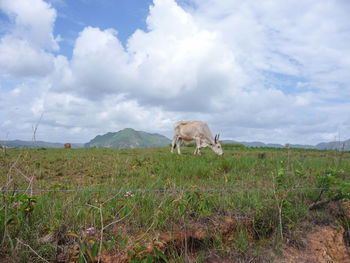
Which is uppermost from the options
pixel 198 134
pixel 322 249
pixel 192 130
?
pixel 192 130

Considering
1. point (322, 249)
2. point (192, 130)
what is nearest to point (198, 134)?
point (192, 130)

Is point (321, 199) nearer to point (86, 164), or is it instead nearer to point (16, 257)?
point (16, 257)

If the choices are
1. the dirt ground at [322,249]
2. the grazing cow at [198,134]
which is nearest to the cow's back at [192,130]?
the grazing cow at [198,134]

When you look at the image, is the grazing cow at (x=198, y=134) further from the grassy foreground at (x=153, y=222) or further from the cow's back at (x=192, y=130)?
the grassy foreground at (x=153, y=222)

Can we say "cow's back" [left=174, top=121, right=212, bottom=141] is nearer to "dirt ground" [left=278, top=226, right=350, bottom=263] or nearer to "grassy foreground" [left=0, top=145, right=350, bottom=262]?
"grassy foreground" [left=0, top=145, right=350, bottom=262]

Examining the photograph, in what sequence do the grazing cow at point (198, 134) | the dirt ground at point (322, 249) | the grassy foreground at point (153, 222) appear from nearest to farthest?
the grassy foreground at point (153, 222) → the dirt ground at point (322, 249) → the grazing cow at point (198, 134)

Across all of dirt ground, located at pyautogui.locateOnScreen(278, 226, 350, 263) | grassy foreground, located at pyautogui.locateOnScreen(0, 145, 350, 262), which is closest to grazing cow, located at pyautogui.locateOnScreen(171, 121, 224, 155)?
grassy foreground, located at pyautogui.locateOnScreen(0, 145, 350, 262)

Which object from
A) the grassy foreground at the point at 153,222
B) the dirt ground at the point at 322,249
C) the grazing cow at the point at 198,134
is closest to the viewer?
the grassy foreground at the point at 153,222

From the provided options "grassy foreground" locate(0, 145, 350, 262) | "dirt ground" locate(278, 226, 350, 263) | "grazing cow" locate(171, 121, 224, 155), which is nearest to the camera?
"grassy foreground" locate(0, 145, 350, 262)

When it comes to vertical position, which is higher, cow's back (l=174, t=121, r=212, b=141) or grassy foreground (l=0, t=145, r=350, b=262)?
cow's back (l=174, t=121, r=212, b=141)

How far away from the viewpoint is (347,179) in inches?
229

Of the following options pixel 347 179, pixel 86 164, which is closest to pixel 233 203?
pixel 347 179

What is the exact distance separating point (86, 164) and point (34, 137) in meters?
4.73

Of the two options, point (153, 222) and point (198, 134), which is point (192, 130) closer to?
point (198, 134)
